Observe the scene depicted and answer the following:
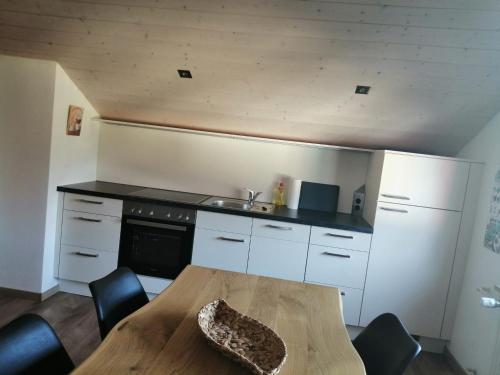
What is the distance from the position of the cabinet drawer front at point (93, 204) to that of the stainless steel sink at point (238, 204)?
740 mm

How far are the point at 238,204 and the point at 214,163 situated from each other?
0.51 metres

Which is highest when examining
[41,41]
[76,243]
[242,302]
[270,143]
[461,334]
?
[41,41]

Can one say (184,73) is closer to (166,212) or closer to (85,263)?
(166,212)

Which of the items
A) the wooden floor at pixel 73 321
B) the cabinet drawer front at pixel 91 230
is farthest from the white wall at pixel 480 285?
the cabinet drawer front at pixel 91 230

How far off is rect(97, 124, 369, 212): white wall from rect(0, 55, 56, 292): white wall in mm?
809

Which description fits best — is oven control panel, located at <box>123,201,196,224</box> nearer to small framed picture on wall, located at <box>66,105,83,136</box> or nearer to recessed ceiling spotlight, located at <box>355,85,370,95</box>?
small framed picture on wall, located at <box>66,105,83,136</box>

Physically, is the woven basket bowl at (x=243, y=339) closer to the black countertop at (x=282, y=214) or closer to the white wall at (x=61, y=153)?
A: the black countertop at (x=282, y=214)

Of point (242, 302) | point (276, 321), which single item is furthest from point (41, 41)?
point (276, 321)

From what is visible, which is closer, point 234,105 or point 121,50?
point 121,50

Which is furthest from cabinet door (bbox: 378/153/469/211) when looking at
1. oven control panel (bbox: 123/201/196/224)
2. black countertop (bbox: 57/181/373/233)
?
oven control panel (bbox: 123/201/196/224)

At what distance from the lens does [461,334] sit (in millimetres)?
2730

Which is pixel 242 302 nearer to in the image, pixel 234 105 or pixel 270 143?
pixel 234 105

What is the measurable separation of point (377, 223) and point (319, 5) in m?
1.68

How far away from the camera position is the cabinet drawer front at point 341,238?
288 cm
